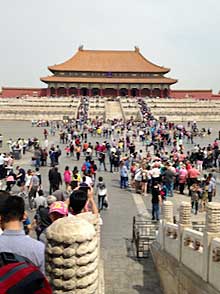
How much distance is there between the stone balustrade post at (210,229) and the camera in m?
7.34

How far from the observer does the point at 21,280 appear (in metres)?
2.12

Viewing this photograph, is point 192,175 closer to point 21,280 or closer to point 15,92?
point 21,280

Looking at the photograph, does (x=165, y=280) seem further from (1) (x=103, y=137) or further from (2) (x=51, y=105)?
(2) (x=51, y=105)

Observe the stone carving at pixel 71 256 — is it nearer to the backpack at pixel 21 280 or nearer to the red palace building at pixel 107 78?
the backpack at pixel 21 280

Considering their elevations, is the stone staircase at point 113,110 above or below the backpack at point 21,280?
above

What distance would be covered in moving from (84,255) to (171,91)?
72707 millimetres

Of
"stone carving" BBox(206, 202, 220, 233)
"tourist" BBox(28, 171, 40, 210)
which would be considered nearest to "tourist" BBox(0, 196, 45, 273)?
"stone carving" BBox(206, 202, 220, 233)

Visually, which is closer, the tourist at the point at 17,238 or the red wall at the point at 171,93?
the tourist at the point at 17,238

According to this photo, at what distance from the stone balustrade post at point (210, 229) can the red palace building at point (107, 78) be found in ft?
217

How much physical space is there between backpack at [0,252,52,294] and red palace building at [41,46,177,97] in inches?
2789

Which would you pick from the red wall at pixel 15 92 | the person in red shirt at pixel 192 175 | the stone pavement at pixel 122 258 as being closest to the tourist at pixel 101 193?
the stone pavement at pixel 122 258

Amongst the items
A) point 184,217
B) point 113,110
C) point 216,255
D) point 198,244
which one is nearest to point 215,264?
point 216,255

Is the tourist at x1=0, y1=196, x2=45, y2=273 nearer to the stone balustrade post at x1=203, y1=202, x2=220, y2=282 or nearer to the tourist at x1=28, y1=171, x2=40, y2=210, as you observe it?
the stone balustrade post at x1=203, y1=202, x2=220, y2=282

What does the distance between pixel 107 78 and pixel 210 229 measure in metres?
68.8
